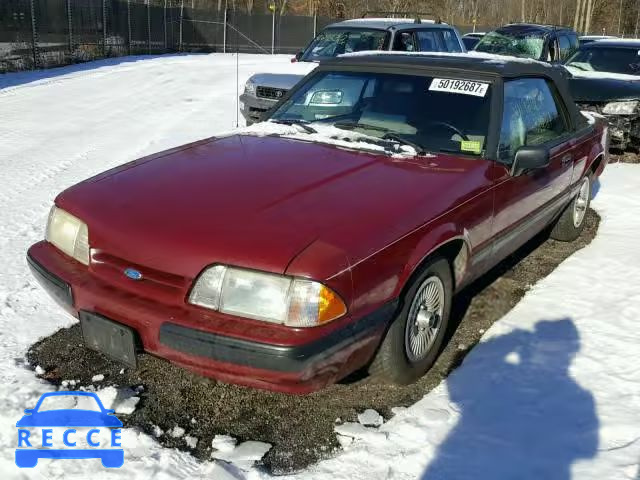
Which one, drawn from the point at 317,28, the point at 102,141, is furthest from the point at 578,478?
the point at 317,28

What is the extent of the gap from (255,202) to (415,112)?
4.70 feet

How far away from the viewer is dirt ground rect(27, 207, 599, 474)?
109 inches

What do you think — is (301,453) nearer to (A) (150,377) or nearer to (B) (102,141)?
(A) (150,377)

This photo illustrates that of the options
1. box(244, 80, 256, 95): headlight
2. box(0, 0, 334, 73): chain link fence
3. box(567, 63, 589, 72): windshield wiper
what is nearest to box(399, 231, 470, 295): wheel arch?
box(0, 0, 334, 73): chain link fence

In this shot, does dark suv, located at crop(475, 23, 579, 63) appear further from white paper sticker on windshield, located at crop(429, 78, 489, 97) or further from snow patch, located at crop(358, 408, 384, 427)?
snow patch, located at crop(358, 408, 384, 427)

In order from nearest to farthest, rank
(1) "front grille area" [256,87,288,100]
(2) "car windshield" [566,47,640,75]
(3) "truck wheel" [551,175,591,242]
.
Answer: (3) "truck wheel" [551,175,591,242] → (1) "front grille area" [256,87,288,100] → (2) "car windshield" [566,47,640,75]

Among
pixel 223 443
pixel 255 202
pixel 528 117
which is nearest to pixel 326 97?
pixel 528 117

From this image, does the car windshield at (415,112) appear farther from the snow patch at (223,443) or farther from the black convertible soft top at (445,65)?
the snow patch at (223,443)

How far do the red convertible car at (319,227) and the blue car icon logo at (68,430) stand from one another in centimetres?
37

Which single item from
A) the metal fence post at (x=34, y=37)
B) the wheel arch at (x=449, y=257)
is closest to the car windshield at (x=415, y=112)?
the wheel arch at (x=449, y=257)

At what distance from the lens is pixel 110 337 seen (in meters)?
2.68

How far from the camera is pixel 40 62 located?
1716 centimetres

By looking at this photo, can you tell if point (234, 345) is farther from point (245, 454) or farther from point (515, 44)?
point (515, 44)

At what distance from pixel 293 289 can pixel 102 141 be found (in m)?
6.74
